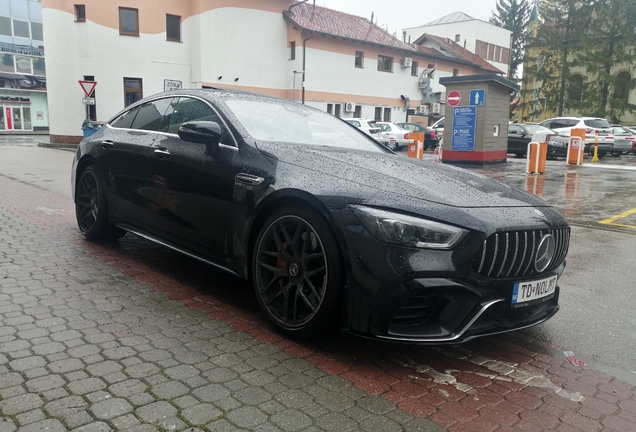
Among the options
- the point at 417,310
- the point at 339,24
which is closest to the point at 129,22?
the point at 339,24

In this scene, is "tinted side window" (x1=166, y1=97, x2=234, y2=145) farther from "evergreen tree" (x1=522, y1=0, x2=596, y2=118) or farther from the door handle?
"evergreen tree" (x1=522, y1=0, x2=596, y2=118)

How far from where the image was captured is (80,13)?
1110 inches

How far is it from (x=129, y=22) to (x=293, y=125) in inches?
1096

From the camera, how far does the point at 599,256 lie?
20.0 ft

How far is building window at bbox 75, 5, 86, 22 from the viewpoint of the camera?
28.0 meters

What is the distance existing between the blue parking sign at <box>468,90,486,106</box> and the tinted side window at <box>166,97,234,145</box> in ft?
47.3

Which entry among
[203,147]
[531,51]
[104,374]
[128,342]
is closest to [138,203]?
[203,147]

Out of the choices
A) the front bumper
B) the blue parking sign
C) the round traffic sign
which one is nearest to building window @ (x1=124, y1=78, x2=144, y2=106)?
the round traffic sign

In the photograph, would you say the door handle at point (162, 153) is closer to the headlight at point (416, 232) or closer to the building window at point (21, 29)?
the headlight at point (416, 232)

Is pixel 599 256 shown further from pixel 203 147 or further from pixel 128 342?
pixel 128 342

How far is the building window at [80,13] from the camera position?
28.0 m

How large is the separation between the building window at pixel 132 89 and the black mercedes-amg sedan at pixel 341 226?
26.3 m

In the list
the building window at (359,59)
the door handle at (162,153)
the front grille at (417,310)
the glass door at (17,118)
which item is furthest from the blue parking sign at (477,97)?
the glass door at (17,118)

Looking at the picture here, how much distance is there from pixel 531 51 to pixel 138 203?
4868 cm
